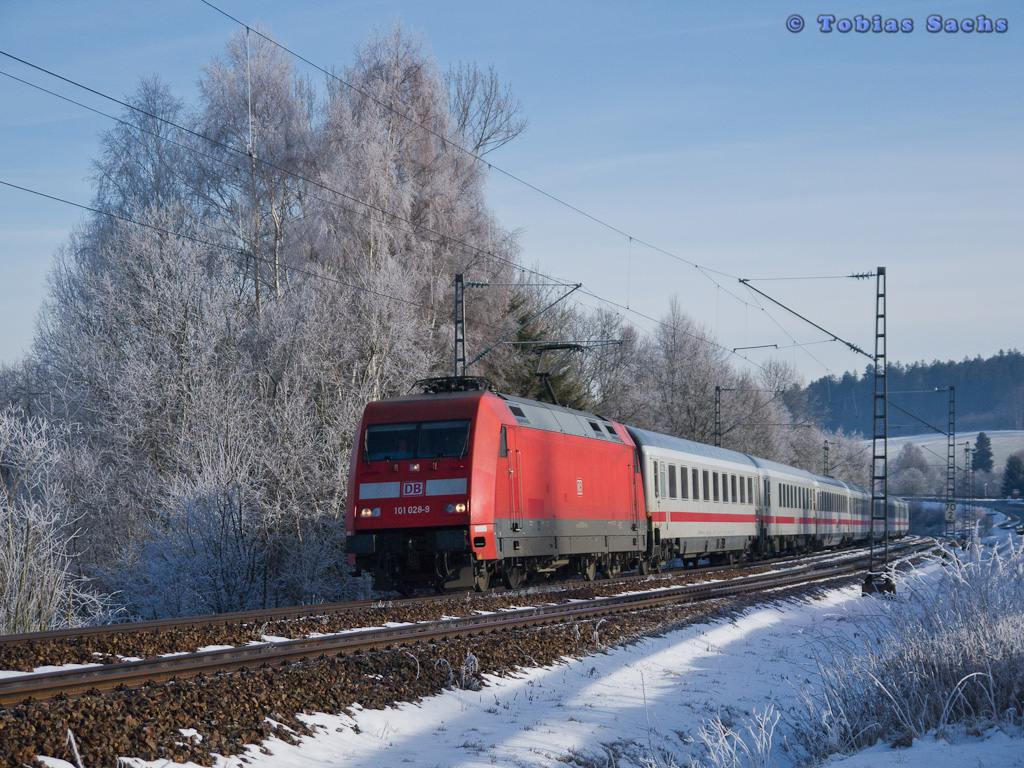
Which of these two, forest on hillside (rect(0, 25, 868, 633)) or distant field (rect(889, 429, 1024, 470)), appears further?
distant field (rect(889, 429, 1024, 470))

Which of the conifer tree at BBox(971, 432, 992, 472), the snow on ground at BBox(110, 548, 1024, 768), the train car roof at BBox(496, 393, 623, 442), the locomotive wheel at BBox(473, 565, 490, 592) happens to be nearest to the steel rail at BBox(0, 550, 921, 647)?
the locomotive wheel at BBox(473, 565, 490, 592)

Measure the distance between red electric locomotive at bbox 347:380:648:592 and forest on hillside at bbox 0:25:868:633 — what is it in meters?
5.07

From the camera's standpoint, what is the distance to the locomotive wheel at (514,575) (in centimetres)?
1808

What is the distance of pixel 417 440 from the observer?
1644 cm

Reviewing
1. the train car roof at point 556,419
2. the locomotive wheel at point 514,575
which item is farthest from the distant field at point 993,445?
the locomotive wheel at point 514,575

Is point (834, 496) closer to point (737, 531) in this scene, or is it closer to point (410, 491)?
point (737, 531)

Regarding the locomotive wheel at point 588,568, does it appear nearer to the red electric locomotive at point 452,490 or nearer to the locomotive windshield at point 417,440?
the red electric locomotive at point 452,490

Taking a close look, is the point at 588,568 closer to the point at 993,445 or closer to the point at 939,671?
the point at 939,671

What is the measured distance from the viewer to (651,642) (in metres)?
12.8

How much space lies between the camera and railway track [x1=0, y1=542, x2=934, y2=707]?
7.63m

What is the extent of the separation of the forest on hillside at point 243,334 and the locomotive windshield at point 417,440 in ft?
18.1

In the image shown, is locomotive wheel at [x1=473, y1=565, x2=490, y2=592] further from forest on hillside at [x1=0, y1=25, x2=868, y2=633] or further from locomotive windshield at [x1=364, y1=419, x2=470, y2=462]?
forest on hillside at [x1=0, y1=25, x2=868, y2=633]

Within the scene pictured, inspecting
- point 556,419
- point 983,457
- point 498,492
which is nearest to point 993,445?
point 983,457

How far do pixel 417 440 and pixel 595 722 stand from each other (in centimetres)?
859
